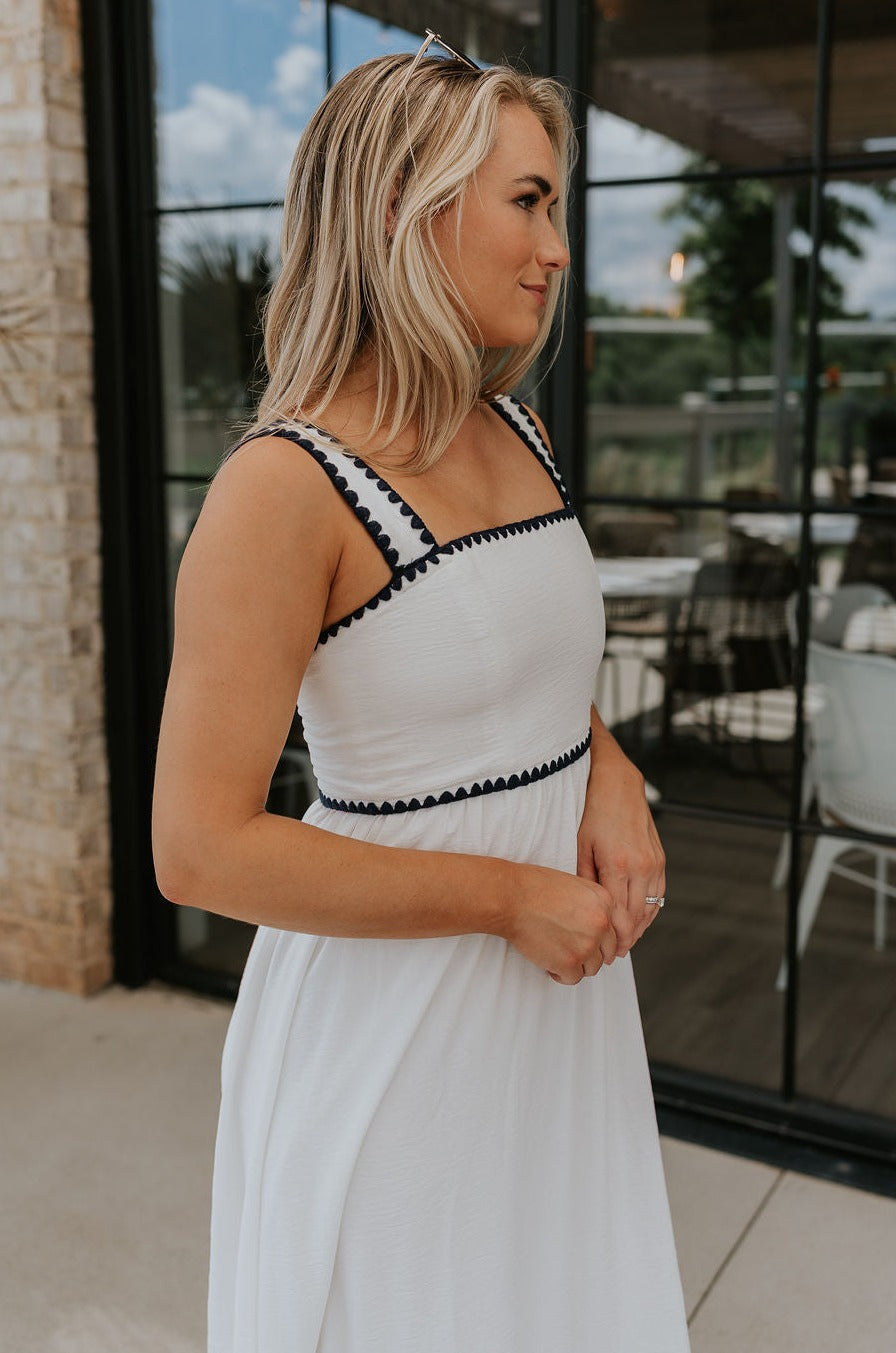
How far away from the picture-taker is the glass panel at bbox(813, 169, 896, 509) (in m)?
9.12

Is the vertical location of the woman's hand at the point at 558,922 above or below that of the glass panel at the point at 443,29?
below

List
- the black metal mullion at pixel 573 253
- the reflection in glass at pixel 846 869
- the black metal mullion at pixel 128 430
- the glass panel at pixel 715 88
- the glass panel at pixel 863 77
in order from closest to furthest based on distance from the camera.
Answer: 1. the black metal mullion at pixel 573 253
2. the reflection in glass at pixel 846 869
3. the black metal mullion at pixel 128 430
4. the glass panel at pixel 863 77
5. the glass panel at pixel 715 88

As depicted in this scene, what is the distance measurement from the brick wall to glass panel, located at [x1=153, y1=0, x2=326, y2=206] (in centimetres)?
21

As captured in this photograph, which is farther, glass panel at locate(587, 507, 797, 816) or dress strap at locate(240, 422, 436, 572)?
glass panel at locate(587, 507, 797, 816)

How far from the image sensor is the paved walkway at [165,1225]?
209 centimetres

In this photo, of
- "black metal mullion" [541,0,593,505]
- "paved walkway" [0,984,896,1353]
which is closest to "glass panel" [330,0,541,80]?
"black metal mullion" [541,0,593,505]

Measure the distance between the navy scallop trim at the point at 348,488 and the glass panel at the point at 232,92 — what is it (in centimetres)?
209

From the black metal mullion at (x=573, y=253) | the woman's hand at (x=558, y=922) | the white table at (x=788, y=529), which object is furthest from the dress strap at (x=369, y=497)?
the white table at (x=788, y=529)

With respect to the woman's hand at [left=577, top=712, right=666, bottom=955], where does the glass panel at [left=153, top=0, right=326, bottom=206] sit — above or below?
above

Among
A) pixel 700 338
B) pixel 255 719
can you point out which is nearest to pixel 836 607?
pixel 255 719

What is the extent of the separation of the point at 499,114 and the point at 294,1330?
38.6 inches

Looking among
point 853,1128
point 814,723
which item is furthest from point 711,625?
point 853,1128

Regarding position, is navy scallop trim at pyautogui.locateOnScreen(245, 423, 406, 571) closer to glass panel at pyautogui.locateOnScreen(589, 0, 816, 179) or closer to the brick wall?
the brick wall

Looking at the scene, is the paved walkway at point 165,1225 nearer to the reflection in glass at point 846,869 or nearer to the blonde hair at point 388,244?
the reflection in glass at point 846,869
